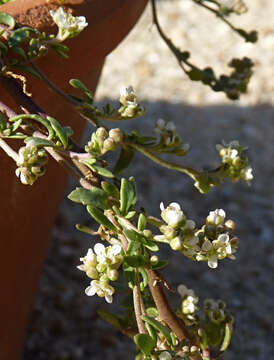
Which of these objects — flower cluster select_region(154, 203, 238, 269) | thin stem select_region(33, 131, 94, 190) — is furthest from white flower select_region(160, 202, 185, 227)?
thin stem select_region(33, 131, 94, 190)

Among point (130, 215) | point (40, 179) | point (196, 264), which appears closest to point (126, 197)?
point (130, 215)

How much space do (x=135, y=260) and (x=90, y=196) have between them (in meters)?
0.08

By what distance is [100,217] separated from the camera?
2.38 feet

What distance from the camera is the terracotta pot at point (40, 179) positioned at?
2.97 feet

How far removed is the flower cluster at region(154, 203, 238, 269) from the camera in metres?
0.69

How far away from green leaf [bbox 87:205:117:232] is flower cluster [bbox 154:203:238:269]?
0.06m

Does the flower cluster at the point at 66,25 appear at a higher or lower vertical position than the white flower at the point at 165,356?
higher

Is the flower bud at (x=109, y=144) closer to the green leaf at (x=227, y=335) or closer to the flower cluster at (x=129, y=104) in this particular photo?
the flower cluster at (x=129, y=104)

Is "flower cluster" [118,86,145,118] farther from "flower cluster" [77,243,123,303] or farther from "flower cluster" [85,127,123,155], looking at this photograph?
"flower cluster" [77,243,123,303]

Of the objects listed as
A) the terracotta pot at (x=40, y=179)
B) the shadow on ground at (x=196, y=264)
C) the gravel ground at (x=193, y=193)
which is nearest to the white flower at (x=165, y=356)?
the terracotta pot at (x=40, y=179)

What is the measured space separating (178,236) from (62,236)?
1.03 meters

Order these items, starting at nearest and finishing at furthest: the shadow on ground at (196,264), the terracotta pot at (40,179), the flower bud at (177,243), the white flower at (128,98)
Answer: the flower bud at (177,243)
the white flower at (128,98)
the terracotta pot at (40,179)
the shadow on ground at (196,264)

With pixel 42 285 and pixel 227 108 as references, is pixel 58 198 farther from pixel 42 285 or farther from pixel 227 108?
pixel 227 108

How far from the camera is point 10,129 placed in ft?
2.49
